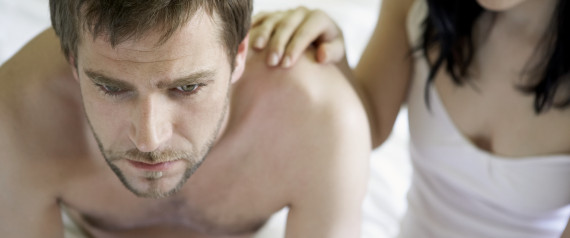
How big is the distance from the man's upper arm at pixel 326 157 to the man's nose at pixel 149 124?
26cm

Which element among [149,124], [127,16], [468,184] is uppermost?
[127,16]

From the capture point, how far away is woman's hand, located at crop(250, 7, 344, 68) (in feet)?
3.63

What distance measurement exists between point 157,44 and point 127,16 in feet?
0.16

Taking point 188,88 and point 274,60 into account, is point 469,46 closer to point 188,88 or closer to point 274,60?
point 274,60

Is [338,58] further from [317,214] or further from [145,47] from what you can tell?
[145,47]

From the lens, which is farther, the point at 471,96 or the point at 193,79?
the point at 471,96

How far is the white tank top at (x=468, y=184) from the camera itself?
1.16 metres

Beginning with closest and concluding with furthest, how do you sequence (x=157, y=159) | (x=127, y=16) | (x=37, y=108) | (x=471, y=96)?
(x=127, y=16)
(x=157, y=159)
(x=37, y=108)
(x=471, y=96)

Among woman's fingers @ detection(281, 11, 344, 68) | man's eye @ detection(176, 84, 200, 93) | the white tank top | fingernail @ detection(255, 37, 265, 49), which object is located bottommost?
the white tank top

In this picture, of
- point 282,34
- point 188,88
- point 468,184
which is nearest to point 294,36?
point 282,34

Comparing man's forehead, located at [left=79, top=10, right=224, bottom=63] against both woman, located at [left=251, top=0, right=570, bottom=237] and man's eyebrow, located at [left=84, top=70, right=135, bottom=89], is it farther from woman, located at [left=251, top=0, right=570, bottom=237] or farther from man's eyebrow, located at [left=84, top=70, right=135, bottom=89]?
woman, located at [left=251, top=0, right=570, bottom=237]

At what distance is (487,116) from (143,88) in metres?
0.57

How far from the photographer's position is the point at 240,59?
1.05 m

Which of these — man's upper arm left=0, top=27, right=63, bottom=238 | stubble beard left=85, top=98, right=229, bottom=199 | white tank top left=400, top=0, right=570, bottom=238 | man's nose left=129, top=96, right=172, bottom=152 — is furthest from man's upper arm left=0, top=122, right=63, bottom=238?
white tank top left=400, top=0, right=570, bottom=238
